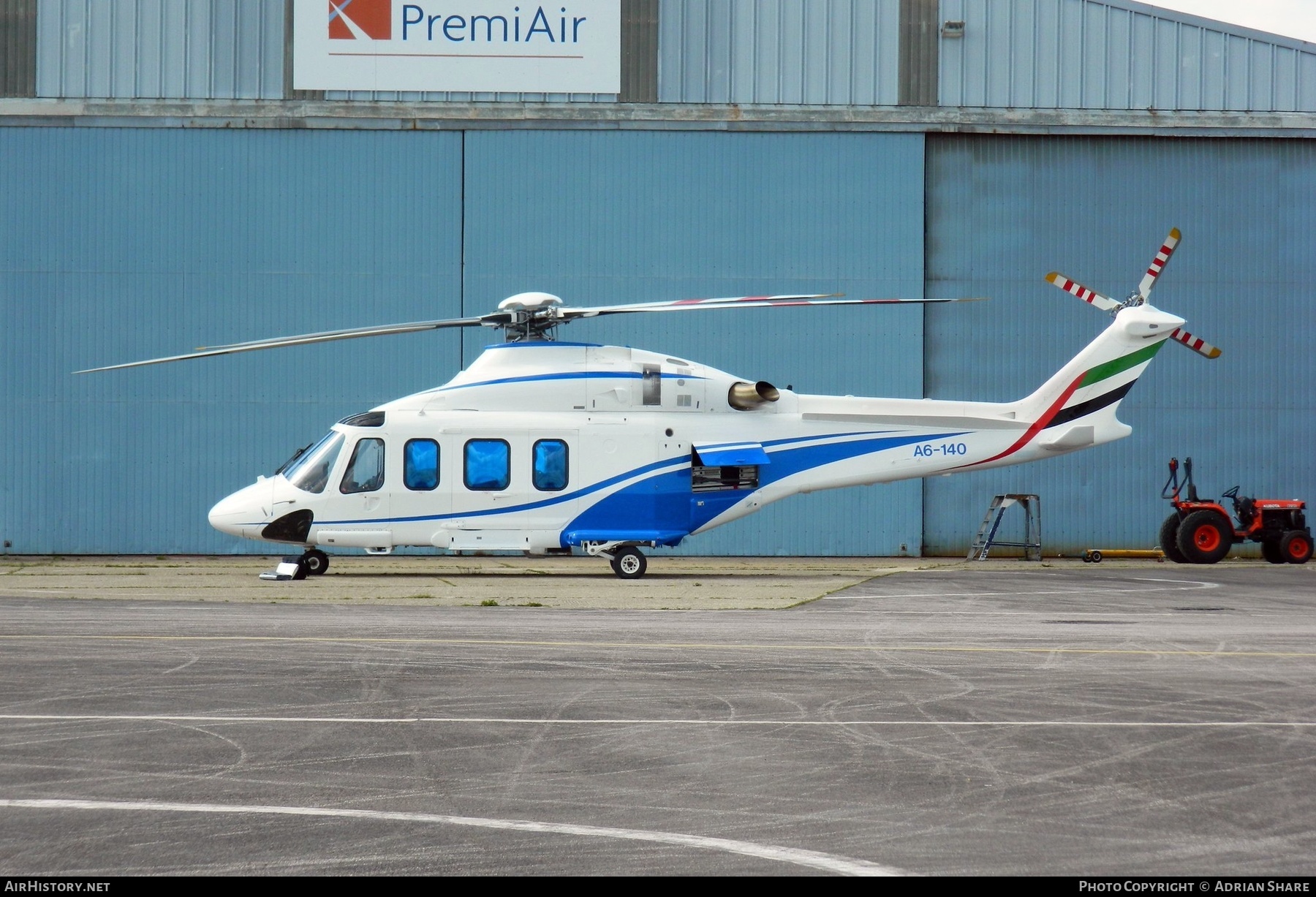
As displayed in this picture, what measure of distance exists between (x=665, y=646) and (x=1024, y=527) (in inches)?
705

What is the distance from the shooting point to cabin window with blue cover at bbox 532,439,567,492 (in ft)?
64.8

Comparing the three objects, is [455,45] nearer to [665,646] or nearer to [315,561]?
[315,561]

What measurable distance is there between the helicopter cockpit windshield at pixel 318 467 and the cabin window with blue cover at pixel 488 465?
1.94 metres

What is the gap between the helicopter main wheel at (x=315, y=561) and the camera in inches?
779

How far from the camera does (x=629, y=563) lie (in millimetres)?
19984

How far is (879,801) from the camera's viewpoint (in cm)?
595

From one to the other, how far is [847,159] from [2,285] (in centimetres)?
1783

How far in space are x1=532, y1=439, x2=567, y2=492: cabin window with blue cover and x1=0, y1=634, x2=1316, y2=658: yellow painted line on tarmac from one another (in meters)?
8.24

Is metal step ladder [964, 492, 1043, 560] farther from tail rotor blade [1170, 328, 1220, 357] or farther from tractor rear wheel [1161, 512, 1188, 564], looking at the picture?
tail rotor blade [1170, 328, 1220, 357]

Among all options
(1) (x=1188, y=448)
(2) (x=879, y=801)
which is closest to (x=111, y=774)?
(2) (x=879, y=801)

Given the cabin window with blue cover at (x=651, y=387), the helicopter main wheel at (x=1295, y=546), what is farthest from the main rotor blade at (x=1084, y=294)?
the helicopter main wheel at (x=1295, y=546)

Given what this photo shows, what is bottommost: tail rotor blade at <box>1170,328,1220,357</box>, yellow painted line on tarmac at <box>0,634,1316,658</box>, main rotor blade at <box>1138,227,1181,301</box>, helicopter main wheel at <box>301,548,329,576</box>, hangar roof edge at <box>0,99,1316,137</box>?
helicopter main wheel at <box>301,548,329,576</box>

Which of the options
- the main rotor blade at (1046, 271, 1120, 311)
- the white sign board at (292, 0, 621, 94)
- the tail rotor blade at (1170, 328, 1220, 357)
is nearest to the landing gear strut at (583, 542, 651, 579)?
the main rotor blade at (1046, 271, 1120, 311)

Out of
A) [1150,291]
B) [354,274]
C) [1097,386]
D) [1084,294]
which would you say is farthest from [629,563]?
[354,274]
